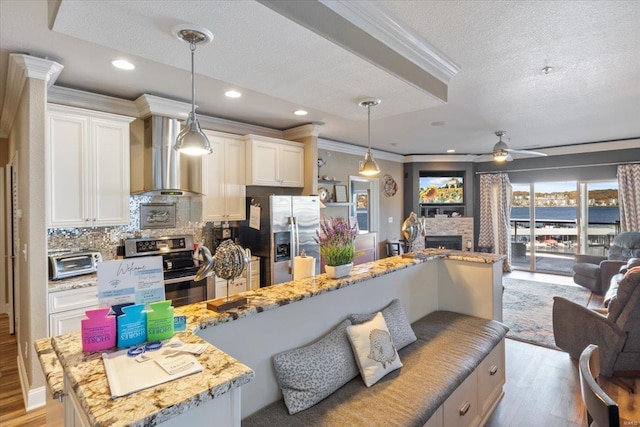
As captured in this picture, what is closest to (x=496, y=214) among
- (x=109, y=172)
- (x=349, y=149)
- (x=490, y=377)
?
(x=349, y=149)

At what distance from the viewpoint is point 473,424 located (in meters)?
2.28

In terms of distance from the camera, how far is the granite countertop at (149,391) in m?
0.84

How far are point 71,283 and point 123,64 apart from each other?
1850 mm

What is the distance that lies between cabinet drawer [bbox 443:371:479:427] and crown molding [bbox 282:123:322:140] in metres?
3.51

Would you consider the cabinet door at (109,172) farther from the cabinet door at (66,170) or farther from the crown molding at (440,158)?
the crown molding at (440,158)

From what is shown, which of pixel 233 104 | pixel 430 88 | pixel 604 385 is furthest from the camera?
pixel 233 104

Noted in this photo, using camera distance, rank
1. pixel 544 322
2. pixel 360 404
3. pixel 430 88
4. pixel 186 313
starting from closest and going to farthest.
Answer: pixel 186 313, pixel 360 404, pixel 430 88, pixel 544 322

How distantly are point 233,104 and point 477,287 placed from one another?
312 centimetres

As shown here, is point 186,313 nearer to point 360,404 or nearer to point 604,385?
point 360,404

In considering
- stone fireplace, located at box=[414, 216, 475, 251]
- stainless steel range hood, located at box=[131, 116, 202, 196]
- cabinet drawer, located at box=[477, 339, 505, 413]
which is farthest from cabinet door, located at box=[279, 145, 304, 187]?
stone fireplace, located at box=[414, 216, 475, 251]

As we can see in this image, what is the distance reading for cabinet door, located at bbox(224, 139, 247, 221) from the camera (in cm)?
427

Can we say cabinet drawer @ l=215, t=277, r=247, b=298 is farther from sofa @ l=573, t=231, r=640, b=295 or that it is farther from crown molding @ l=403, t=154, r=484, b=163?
sofa @ l=573, t=231, r=640, b=295

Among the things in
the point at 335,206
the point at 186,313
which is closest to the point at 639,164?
the point at 335,206

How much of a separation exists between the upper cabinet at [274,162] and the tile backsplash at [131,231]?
809mm
